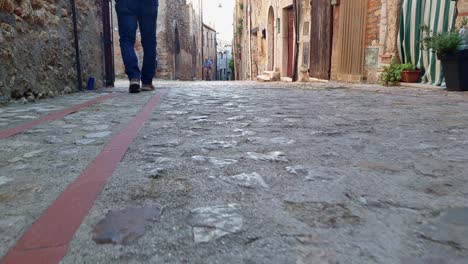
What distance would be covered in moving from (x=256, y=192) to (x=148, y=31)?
436 centimetres

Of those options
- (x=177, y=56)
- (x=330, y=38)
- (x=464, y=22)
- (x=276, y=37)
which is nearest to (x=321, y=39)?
(x=330, y=38)

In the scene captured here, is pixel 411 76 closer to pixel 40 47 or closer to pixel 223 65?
pixel 40 47

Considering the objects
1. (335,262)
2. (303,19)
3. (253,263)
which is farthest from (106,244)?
(303,19)

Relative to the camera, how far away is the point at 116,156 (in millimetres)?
1707

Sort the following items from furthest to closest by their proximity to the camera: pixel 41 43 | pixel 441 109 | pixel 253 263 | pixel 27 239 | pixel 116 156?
1. pixel 41 43
2. pixel 441 109
3. pixel 116 156
4. pixel 27 239
5. pixel 253 263

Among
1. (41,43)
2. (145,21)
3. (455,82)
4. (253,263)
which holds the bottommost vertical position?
(253,263)

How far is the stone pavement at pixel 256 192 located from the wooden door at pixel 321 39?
6.97 m

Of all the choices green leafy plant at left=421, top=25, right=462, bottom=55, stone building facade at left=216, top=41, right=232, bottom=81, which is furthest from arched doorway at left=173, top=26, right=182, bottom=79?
stone building facade at left=216, top=41, right=232, bottom=81

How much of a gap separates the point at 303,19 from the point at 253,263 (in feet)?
35.5

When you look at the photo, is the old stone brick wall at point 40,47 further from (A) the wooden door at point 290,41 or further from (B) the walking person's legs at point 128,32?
(A) the wooden door at point 290,41

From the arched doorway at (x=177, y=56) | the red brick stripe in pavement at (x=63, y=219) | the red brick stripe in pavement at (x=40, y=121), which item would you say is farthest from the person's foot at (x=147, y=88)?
the arched doorway at (x=177, y=56)

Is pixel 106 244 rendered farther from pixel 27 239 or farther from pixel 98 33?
pixel 98 33

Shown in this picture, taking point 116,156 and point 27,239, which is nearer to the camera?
point 27,239

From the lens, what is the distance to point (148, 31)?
5125mm
